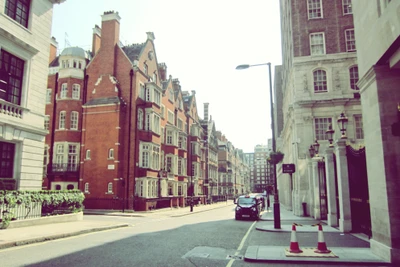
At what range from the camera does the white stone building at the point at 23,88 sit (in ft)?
54.1

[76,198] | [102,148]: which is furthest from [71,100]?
[76,198]

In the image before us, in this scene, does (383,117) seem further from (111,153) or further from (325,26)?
(111,153)

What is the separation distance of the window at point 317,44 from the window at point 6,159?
81.7ft

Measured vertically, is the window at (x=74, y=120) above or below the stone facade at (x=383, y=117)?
above

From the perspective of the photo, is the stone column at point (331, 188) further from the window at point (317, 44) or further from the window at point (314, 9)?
the window at point (314, 9)

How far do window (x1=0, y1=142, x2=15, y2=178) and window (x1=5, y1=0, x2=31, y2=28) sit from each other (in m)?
7.15

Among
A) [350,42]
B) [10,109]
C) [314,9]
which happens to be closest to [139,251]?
[10,109]

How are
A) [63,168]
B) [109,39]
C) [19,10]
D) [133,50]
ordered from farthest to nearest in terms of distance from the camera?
[133,50]
[109,39]
[63,168]
[19,10]

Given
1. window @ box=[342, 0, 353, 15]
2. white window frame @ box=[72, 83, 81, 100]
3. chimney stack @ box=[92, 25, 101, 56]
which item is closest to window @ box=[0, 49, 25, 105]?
white window frame @ box=[72, 83, 81, 100]

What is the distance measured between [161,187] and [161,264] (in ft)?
95.5

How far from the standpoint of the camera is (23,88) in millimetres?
17875

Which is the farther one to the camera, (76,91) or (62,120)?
(76,91)

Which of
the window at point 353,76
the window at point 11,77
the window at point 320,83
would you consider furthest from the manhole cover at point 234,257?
the window at point 353,76

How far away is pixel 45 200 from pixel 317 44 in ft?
82.7
